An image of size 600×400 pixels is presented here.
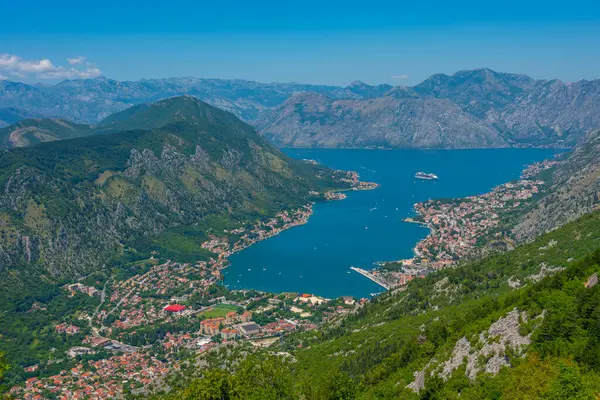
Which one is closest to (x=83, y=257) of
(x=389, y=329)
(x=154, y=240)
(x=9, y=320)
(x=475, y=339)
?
(x=154, y=240)

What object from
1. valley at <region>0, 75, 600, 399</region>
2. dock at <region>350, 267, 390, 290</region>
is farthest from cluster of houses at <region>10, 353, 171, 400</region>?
dock at <region>350, 267, 390, 290</region>

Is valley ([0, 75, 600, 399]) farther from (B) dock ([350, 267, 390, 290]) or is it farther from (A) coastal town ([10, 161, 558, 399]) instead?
(B) dock ([350, 267, 390, 290])

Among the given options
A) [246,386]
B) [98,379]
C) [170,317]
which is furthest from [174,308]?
[246,386]

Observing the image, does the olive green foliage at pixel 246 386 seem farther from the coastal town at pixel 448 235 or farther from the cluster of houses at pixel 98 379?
the coastal town at pixel 448 235

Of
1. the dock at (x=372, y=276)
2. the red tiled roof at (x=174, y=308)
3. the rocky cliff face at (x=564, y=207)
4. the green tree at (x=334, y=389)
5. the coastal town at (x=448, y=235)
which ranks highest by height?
the green tree at (x=334, y=389)

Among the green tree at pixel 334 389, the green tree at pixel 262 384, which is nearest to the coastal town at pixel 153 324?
the green tree at pixel 262 384

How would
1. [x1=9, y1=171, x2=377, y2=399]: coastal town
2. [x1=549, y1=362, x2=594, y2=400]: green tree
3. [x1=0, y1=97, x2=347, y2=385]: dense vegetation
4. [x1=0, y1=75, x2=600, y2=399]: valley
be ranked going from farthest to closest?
1. [x1=0, y1=97, x2=347, y2=385]: dense vegetation
2. [x1=9, y1=171, x2=377, y2=399]: coastal town
3. [x1=0, y1=75, x2=600, y2=399]: valley
4. [x1=549, y1=362, x2=594, y2=400]: green tree

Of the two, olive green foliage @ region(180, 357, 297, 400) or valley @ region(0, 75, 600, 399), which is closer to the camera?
valley @ region(0, 75, 600, 399)

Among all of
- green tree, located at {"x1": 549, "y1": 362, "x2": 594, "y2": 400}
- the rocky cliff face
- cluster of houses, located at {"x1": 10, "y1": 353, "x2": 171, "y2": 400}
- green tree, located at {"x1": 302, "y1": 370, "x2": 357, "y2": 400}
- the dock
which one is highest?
green tree, located at {"x1": 549, "y1": 362, "x2": 594, "y2": 400}

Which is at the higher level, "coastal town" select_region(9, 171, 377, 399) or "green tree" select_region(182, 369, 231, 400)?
"green tree" select_region(182, 369, 231, 400)

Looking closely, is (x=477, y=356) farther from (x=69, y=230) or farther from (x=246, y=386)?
(x=69, y=230)
